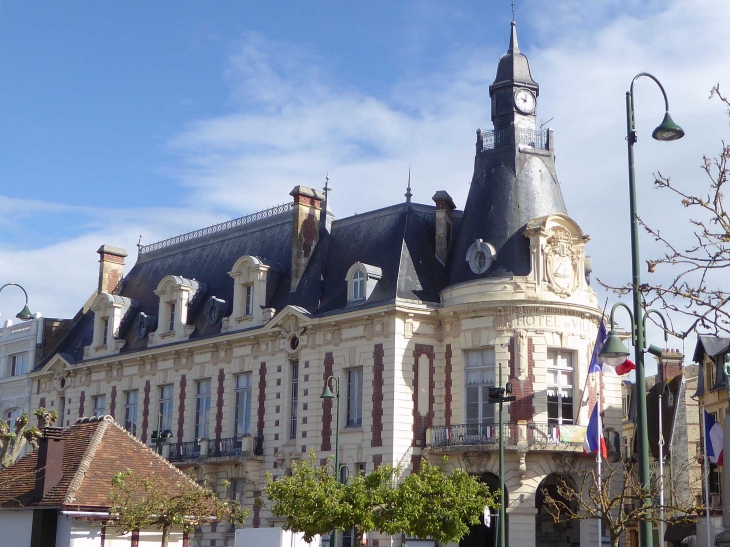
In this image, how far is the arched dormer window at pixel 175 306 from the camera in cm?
4616

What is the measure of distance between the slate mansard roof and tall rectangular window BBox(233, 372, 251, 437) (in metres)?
2.39

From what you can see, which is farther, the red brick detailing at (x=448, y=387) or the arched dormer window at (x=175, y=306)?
the arched dormer window at (x=175, y=306)

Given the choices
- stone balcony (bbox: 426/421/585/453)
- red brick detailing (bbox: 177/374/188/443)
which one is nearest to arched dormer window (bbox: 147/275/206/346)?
red brick detailing (bbox: 177/374/188/443)

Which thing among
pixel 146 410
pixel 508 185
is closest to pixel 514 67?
pixel 508 185

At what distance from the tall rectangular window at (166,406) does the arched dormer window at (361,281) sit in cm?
1079

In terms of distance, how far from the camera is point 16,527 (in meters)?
28.2

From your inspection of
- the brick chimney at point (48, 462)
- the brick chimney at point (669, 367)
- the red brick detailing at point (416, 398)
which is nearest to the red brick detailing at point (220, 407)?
the red brick detailing at point (416, 398)

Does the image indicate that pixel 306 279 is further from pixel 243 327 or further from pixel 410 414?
pixel 410 414

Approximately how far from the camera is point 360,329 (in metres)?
38.8

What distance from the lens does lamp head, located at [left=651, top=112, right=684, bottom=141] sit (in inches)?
685

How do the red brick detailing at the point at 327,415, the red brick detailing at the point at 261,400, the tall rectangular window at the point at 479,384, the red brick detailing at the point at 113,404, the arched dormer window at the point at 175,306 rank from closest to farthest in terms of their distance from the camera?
the tall rectangular window at the point at 479,384, the red brick detailing at the point at 327,415, the red brick detailing at the point at 261,400, the arched dormer window at the point at 175,306, the red brick detailing at the point at 113,404

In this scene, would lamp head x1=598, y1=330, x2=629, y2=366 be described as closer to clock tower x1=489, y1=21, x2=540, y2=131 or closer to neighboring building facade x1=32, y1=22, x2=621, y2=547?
neighboring building facade x1=32, y1=22, x2=621, y2=547

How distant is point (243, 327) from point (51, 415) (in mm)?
13304

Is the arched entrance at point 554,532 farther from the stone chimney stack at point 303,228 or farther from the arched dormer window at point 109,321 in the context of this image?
the arched dormer window at point 109,321
